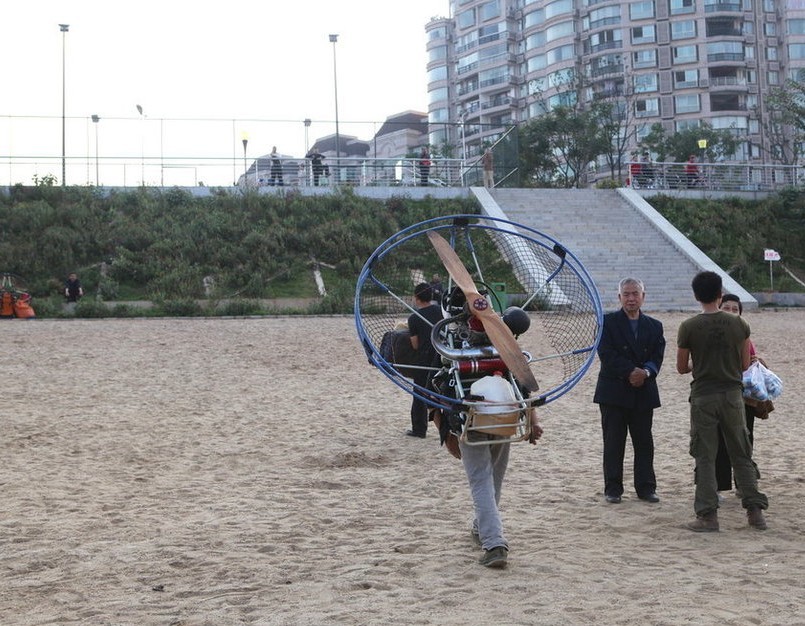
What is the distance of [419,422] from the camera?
11203mm

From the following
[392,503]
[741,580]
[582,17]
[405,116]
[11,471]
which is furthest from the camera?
[405,116]

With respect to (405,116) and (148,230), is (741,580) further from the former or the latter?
(405,116)

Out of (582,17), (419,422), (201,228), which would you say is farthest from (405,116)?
(419,422)

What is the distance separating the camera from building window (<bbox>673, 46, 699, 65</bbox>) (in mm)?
87938

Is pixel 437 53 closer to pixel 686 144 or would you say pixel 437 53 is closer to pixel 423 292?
pixel 686 144

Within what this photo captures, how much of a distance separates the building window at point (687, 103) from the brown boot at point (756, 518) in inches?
3391

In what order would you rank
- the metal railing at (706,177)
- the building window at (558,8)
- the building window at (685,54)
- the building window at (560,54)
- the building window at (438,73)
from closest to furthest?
the metal railing at (706,177) < the building window at (685,54) < the building window at (558,8) < the building window at (560,54) < the building window at (438,73)

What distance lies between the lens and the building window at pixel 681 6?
87812 millimetres

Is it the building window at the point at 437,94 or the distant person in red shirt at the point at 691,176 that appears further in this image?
the building window at the point at 437,94

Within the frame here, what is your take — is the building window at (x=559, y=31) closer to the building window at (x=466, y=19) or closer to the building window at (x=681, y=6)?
the building window at (x=681, y=6)

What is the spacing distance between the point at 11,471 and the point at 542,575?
18.4ft

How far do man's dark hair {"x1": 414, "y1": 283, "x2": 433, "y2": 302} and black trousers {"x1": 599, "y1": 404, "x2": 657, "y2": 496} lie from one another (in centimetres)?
222

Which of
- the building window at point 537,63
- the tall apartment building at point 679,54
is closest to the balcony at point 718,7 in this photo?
the tall apartment building at point 679,54

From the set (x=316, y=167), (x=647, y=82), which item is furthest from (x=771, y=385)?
(x=647, y=82)
